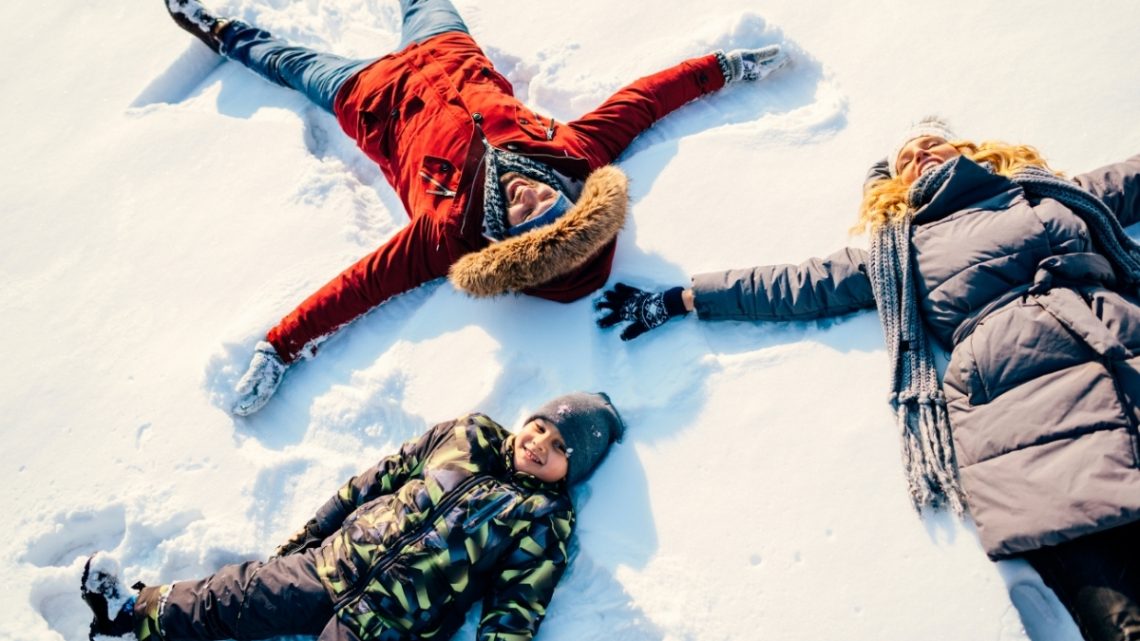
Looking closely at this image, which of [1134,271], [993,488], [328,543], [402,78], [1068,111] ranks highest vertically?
[402,78]

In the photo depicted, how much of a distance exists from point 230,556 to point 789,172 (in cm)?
277

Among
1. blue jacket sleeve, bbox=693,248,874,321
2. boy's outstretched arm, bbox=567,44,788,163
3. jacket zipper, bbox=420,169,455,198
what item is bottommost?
blue jacket sleeve, bbox=693,248,874,321

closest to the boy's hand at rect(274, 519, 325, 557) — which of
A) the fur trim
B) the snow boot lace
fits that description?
the snow boot lace

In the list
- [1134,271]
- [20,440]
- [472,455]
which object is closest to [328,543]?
[472,455]

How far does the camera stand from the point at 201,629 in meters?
2.44

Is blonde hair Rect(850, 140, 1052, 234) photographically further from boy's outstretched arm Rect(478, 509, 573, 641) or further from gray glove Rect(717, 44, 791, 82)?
boy's outstretched arm Rect(478, 509, 573, 641)

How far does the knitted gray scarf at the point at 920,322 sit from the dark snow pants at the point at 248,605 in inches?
79.7

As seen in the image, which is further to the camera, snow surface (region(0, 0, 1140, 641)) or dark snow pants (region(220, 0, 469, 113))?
dark snow pants (region(220, 0, 469, 113))

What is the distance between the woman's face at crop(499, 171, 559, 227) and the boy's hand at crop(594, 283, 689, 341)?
1.48ft

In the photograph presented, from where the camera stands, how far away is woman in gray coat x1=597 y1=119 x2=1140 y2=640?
2.00 metres

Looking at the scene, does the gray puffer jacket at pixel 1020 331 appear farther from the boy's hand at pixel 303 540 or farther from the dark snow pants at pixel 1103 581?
the boy's hand at pixel 303 540

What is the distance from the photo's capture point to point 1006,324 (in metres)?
2.28

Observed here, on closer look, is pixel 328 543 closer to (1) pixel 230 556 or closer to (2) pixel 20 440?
(1) pixel 230 556

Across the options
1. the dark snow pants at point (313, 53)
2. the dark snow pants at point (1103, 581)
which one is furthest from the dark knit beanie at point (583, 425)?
the dark snow pants at point (313, 53)
